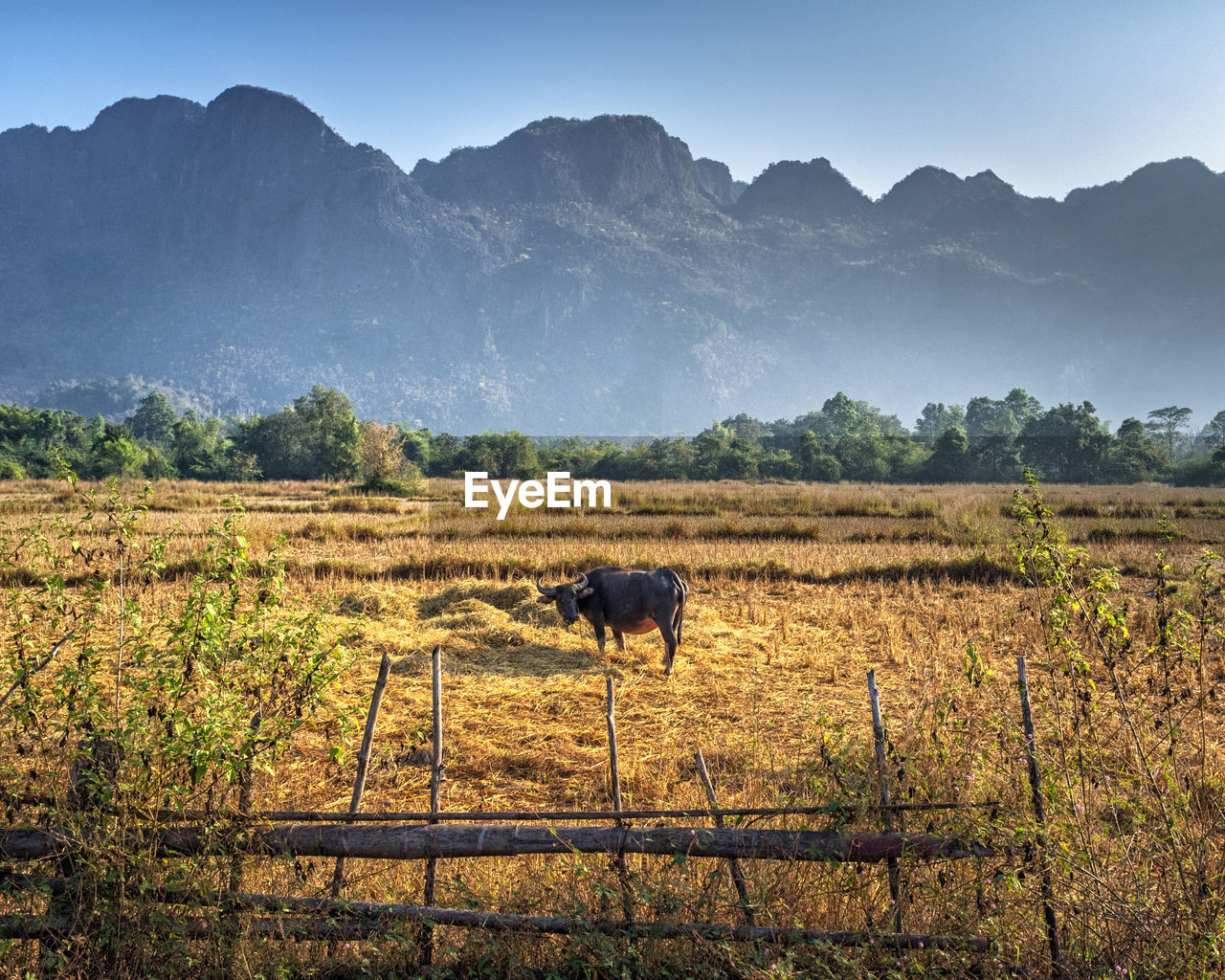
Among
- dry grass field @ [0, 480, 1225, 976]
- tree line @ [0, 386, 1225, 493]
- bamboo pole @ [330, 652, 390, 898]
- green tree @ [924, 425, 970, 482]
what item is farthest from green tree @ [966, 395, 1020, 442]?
bamboo pole @ [330, 652, 390, 898]

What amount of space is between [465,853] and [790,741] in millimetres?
4420

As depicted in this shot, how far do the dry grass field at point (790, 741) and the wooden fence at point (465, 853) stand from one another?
0.34 ft

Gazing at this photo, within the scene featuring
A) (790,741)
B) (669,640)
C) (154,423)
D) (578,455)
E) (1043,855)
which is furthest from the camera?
(154,423)

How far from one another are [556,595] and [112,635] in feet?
22.9

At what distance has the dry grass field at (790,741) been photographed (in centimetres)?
379

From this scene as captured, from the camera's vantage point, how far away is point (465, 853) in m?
4.05

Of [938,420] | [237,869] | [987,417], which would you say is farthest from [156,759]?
[938,420]

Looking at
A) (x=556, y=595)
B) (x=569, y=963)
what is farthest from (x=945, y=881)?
(x=556, y=595)

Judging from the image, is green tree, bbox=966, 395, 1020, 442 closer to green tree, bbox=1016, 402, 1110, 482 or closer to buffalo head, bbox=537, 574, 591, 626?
green tree, bbox=1016, 402, 1110, 482

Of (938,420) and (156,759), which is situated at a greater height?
(938,420)

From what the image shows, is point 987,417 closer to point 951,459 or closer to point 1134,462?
point 1134,462

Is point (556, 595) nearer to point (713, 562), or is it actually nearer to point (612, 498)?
point (713, 562)

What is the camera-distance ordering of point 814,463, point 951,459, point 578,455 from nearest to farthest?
point 951,459, point 814,463, point 578,455

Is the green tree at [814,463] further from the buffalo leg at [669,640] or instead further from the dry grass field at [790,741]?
the buffalo leg at [669,640]
